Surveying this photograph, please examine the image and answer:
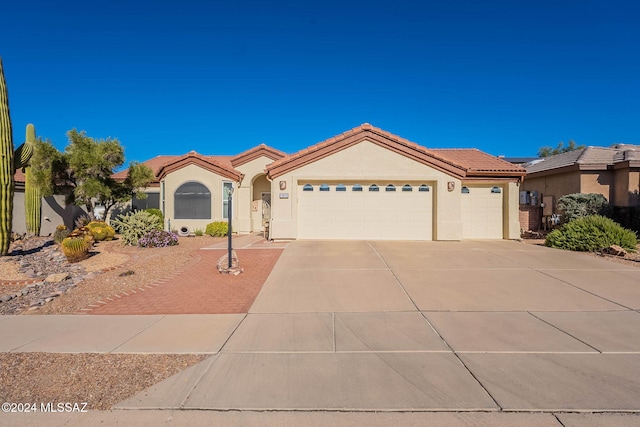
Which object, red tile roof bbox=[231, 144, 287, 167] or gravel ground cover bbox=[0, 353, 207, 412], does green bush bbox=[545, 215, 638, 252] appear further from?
red tile roof bbox=[231, 144, 287, 167]

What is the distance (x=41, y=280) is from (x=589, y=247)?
16816 mm

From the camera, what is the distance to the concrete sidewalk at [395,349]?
3.35m

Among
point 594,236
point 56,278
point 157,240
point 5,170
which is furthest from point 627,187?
point 5,170

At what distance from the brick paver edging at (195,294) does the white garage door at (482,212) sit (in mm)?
10056

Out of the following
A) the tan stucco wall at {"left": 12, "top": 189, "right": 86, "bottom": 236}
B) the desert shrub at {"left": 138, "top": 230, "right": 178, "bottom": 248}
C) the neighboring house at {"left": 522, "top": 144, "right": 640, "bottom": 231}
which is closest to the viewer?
the desert shrub at {"left": 138, "top": 230, "right": 178, "bottom": 248}

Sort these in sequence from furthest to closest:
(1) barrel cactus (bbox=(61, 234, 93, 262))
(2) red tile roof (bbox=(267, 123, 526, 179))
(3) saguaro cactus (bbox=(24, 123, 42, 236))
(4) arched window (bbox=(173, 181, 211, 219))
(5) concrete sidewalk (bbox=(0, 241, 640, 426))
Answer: (4) arched window (bbox=(173, 181, 211, 219)) → (3) saguaro cactus (bbox=(24, 123, 42, 236)) → (2) red tile roof (bbox=(267, 123, 526, 179)) → (1) barrel cactus (bbox=(61, 234, 93, 262)) → (5) concrete sidewalk (bbox=(0, 241, 640, 426))

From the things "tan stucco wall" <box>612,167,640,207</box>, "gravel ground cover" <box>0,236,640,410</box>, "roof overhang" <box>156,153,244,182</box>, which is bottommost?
"gravel ground cover" <box>0,236,640,410</box>

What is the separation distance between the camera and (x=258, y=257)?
11.3 metres

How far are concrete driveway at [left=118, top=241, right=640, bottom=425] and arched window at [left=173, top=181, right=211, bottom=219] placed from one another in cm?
1172

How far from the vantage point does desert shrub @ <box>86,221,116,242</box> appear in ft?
49.9

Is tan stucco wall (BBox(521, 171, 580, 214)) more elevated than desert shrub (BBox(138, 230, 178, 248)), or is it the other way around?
tan stucco wall (BBox(521, 171, 580, 214))

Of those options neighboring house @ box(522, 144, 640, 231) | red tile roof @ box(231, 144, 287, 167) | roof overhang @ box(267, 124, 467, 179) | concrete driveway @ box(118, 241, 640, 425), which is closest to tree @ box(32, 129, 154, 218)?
red tile roof @ box(231, 144, 287, 167)

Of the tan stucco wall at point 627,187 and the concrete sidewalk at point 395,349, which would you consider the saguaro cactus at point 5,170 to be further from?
the tan stucco wall at point 627,187

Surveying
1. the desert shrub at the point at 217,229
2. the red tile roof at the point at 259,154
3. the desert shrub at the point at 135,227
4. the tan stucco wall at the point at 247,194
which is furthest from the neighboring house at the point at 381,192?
the red tile roof at the point at 259,154
